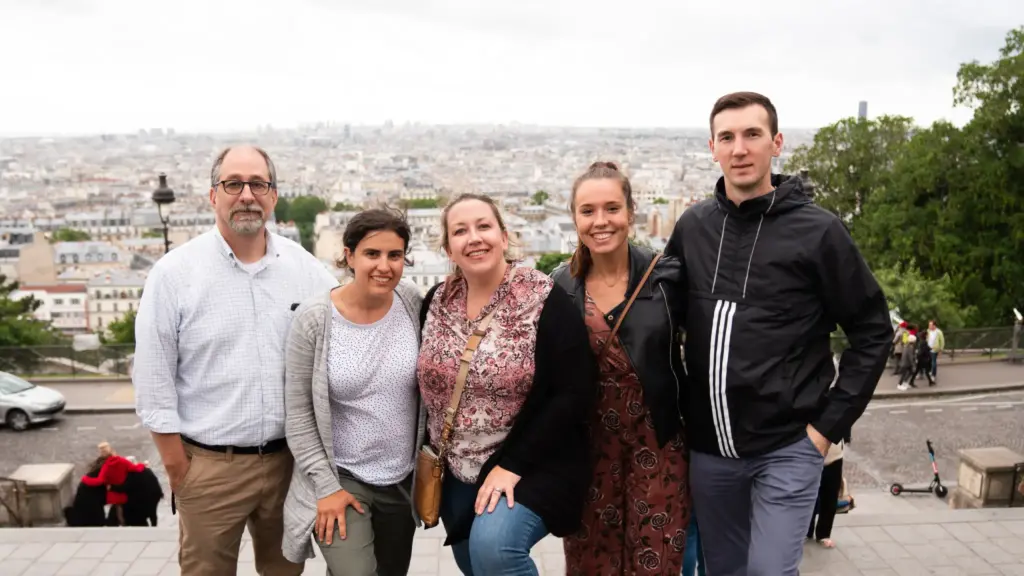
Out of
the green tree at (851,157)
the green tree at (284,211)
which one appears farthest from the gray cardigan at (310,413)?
the green tree at (284,211)

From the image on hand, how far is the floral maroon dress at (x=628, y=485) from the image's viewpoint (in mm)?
2562

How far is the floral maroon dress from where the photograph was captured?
2562mm

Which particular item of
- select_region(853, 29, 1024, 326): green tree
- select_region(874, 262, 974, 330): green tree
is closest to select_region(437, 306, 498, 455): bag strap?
select_region(874, 262, 974, 330): green tree

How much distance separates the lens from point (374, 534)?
8.65 ft

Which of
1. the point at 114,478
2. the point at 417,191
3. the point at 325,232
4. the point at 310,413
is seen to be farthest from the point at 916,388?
the point at 417,191

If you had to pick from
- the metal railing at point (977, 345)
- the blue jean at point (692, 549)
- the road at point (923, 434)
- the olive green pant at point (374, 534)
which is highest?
the olive green pant at point (374, 534)

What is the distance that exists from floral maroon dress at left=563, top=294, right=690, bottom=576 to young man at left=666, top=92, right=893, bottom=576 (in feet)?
0.57

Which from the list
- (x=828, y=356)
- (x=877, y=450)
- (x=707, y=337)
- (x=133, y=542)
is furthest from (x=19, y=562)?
(x=877, y=450)

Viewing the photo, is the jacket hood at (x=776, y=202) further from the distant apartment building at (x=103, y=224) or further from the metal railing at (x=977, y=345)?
the distant apartment building at (x=103, y=224)

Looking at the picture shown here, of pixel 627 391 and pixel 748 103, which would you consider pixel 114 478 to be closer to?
pixel 627 391

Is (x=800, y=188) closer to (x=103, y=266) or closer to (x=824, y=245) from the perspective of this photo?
(x=824, y=245)

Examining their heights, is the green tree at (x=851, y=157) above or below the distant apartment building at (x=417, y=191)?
above

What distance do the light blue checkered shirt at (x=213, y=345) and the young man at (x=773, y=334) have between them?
1.32 meters

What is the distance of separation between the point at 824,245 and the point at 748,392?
475mm
